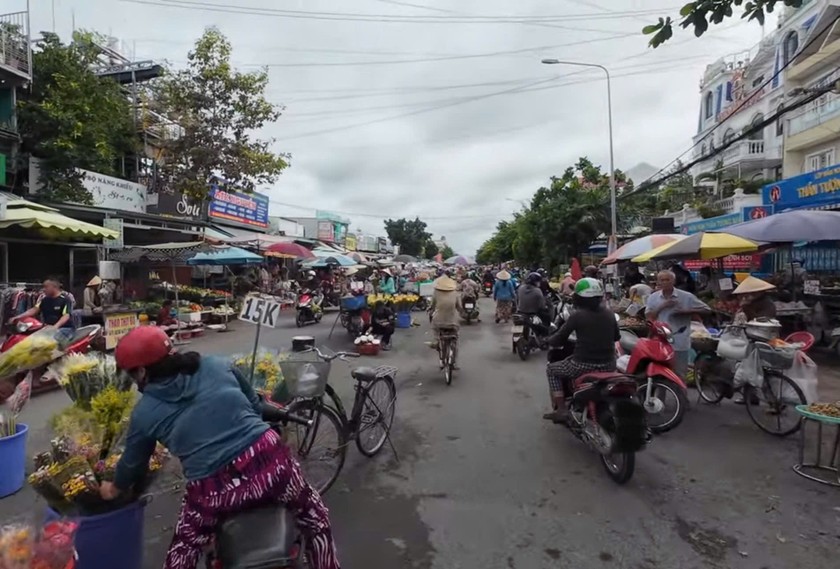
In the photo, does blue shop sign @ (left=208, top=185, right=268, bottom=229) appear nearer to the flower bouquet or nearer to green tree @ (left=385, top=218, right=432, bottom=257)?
the flower bouquet

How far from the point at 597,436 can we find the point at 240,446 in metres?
3.28

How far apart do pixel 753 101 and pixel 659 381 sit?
33.2m

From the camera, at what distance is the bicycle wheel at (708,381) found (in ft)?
21.4

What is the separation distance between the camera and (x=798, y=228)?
913 centimetres

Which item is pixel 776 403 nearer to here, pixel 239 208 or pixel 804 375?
pixel 804 375

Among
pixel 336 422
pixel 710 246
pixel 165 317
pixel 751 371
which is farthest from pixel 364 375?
pixel 165 317

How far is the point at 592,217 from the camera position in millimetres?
26391

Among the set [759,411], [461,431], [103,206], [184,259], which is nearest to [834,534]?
[759,411]

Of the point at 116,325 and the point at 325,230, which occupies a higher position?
the point at 325,230

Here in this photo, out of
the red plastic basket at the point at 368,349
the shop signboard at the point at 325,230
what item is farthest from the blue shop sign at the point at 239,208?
the shop signboard at the point at 325,230

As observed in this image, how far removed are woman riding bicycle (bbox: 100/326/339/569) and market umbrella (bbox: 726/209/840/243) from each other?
9.60m

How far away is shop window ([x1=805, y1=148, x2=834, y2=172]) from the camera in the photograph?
60.7ft

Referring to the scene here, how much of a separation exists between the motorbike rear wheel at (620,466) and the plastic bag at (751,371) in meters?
1.95

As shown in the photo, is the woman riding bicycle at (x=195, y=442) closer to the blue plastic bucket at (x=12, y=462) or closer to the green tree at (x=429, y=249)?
the blue plastic bucket at (x=12, y=462)
